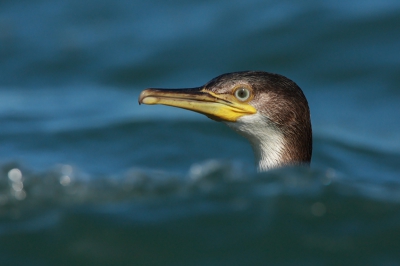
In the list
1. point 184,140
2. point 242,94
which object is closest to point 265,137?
point 242,94

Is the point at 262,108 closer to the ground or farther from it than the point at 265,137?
farther from it

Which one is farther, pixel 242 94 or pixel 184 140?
pixel 184 140

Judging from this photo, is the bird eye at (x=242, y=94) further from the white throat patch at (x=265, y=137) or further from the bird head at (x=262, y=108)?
the white throat patch at (x=265, y=137)

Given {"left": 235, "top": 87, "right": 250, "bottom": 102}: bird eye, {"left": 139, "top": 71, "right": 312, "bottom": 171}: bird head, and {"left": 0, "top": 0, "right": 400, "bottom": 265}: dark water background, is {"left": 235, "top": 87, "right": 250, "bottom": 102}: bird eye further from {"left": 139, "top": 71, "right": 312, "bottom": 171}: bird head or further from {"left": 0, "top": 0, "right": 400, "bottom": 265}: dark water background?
{"left": 0, "top": 0, "right": 400, "bottom": 265}: dark water background

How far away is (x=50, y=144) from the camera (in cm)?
1002

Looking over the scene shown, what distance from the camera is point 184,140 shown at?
1020 cm

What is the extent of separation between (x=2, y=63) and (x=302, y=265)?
742 cm

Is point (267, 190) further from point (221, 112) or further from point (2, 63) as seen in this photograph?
point (2, 63)

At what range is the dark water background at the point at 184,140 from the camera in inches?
227

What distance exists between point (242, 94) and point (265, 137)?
42 centimetres

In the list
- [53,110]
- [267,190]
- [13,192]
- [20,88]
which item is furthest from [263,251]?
[20,88]

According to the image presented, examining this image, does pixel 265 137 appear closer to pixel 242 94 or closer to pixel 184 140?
pixel 242 94

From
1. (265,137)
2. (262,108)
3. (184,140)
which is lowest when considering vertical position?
(265,137)

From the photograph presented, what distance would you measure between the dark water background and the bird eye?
2.23 feet
